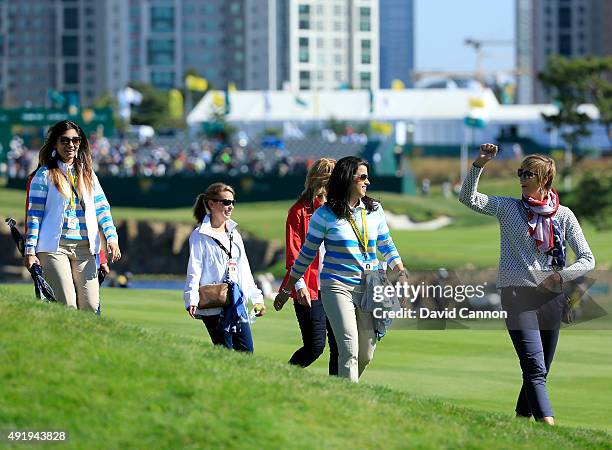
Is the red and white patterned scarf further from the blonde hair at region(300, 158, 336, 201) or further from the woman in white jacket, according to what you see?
the woman in white jacket

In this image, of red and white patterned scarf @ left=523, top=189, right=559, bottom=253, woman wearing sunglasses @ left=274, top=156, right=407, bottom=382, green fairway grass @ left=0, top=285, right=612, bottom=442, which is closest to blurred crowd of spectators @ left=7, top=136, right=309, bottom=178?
green fairway grass @ left=0, top=285, right=612, bottom=442

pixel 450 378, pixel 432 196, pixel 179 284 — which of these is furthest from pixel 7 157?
pixel 450 378

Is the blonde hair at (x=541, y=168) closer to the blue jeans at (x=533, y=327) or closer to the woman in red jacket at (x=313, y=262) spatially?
the blue jeans at (x=533, y=327)

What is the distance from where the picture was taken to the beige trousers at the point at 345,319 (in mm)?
10711

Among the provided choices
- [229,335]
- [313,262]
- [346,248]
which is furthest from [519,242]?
[229,335]

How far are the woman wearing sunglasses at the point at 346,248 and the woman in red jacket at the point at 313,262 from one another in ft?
2.52

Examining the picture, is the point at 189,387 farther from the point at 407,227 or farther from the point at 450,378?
the point at 407,227

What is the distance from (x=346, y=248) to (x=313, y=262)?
4.16ft

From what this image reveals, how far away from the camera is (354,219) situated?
10.7m

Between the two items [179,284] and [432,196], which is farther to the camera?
[432,196]

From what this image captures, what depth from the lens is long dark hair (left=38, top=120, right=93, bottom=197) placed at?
11.3m

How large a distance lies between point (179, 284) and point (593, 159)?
60.5m

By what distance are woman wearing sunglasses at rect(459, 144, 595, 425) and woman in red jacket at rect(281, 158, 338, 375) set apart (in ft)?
5.18

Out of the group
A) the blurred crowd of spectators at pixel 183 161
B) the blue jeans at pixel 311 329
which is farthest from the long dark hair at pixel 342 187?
the blurred crowd of spectators at pixel 183 161
